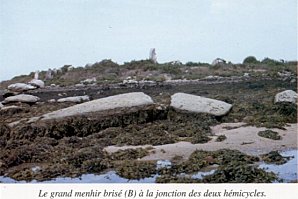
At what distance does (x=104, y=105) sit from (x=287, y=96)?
4292 mm

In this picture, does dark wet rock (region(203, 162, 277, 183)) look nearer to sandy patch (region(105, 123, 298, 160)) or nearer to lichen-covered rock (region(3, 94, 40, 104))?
sandy patch (region(105, 123, 298, 160))

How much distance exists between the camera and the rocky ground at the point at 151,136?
19.0 ft

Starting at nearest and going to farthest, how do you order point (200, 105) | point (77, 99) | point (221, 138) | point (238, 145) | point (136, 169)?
point (136, 169) < point (238, 145) < point (221, 138) < point (200, 105) < point (77, 99)

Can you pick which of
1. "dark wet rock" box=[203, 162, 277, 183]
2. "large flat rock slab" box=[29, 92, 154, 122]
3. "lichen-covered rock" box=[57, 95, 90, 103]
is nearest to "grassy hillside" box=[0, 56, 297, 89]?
"lichen-covered rock" box=[57, 95, 90, 103]

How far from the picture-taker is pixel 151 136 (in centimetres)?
Result: 759

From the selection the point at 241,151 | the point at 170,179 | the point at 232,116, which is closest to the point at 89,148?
the point at 170,179

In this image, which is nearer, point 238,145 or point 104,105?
point 238,145

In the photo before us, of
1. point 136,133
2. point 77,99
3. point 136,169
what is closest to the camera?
point 136,169

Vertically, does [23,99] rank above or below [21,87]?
below

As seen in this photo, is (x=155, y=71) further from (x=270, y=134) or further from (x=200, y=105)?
(x=270, y=134)

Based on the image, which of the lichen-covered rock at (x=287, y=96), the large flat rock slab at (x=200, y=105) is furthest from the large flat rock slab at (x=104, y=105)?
the lichen-covered rock at (x=287, y=96)

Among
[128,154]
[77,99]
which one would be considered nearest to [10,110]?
[77,99]

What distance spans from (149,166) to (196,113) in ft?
10.4
